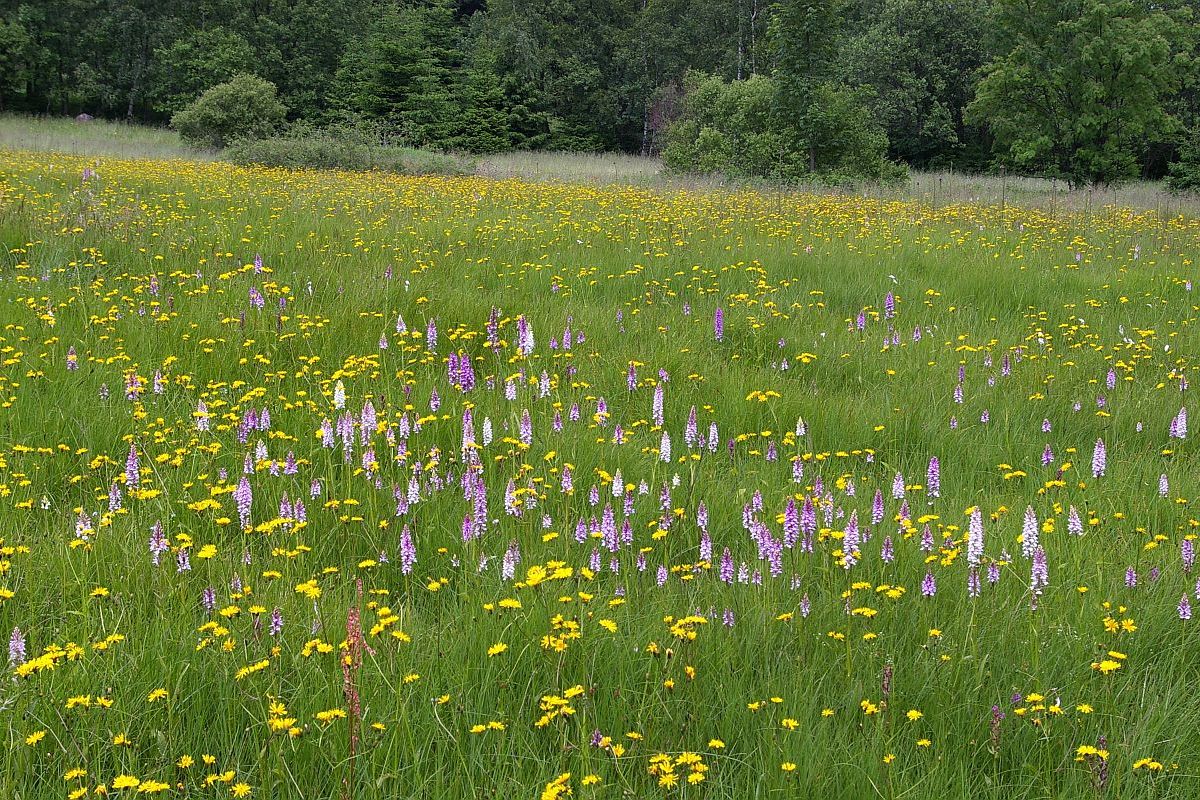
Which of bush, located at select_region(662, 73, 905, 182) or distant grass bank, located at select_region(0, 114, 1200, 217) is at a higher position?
bush, located at select_region(662, 73, 905, 182)

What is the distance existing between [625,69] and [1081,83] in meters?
30.5

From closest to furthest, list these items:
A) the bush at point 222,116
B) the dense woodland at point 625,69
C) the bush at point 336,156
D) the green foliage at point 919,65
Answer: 1. the bush at point 336,156
2. the bush at point 222,116
3. the dense woodland at point 625,69
4. the green foliage at point 919,65


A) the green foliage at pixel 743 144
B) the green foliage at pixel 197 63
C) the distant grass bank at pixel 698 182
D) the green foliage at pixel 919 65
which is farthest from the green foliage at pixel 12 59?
the green foliage at pixel 919 65

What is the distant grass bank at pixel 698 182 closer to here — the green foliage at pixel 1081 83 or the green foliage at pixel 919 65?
the green foliage at pixel 1081 83

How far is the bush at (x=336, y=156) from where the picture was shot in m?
19.6

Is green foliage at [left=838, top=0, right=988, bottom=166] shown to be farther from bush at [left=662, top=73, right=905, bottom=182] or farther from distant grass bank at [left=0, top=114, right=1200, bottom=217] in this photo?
bush at [left=662, top=73, right=905, bottom=182]

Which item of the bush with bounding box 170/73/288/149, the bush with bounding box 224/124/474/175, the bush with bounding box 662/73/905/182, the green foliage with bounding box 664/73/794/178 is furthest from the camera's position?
the bush with bounding box 170/73/288/149

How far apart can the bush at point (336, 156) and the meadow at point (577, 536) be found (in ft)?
42.5

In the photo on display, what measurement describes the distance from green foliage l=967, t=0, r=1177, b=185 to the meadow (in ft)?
93.9

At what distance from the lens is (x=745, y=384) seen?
492 centimetres

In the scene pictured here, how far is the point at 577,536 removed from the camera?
281cm

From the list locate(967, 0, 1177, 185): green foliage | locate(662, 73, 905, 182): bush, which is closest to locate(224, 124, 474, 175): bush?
locate(662, 73, 905, 182): bush

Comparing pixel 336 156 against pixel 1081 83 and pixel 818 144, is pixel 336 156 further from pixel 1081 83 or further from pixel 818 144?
pixel 1081 83

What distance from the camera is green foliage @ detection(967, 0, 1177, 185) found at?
99.4 ft
